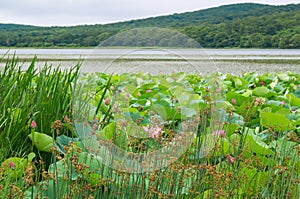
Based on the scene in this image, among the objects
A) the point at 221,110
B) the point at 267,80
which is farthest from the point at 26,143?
the point at 267,80

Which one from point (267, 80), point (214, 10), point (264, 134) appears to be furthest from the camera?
point (214, 10)

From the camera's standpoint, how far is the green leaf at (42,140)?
2.18 metres

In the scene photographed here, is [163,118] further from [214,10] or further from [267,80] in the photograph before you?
[214,10]

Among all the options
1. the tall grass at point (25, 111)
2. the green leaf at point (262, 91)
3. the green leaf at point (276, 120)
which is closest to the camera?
the tall grass at point (25, 111)

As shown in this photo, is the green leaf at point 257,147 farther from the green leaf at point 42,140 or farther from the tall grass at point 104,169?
the green leaf at point 42,140

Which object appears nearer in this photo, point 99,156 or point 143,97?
point 99,156

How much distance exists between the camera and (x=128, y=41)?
2064 mm

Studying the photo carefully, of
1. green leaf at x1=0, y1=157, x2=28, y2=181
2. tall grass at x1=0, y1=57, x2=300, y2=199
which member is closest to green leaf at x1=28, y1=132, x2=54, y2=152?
tall grass at x1=0, y1=57, x2=300, y2=199

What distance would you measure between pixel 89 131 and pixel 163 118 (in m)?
0.39

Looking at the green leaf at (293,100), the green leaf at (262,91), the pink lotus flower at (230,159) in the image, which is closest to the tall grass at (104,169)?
the pink lotus flower at (230,159)

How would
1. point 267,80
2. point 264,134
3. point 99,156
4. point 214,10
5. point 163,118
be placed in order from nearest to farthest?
point 99,156, point 163,118, point 264,134, point 267,80, point 214,10

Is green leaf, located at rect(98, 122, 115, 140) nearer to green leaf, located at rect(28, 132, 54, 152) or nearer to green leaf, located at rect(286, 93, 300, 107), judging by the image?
green leaf, located at rect(28, 132, 54, 152)

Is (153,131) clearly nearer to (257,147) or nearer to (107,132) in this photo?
(107,132)

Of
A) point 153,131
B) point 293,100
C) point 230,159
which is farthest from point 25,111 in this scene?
point 293,100
